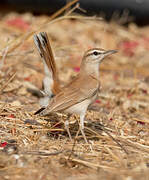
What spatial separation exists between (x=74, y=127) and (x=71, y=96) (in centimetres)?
78

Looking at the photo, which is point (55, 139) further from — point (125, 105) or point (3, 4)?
point (3, 4)

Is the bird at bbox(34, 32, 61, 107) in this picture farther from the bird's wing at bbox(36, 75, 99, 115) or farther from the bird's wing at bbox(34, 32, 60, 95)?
the bird's wing at bbox(36, 75, 99, 115)

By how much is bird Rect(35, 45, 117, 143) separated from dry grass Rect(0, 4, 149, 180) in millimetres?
280

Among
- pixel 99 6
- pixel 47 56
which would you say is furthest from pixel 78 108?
pixel 99 6

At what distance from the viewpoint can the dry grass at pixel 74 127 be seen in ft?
12.3

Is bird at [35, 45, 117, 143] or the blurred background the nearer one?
bird at [35, 45, 117, 143]

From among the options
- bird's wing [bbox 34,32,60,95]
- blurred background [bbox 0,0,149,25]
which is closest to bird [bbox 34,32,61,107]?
bird's wing [bbox 34,32,60,95]

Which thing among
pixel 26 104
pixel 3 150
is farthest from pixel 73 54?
pixel 3 150

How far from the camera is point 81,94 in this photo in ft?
15.0

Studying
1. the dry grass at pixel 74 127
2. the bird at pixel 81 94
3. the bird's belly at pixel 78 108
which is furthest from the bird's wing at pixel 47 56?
the dry grass at pixel 74 127

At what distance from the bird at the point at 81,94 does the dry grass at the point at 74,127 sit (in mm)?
280

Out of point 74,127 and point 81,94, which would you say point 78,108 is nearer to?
point 81,94

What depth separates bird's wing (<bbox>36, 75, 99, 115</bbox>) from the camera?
432 centimetres

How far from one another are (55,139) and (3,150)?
2.43 ft
